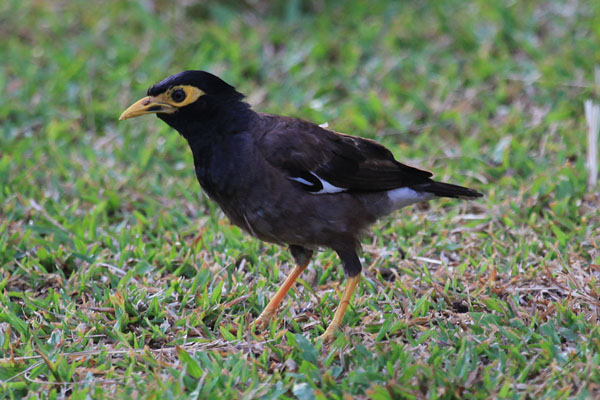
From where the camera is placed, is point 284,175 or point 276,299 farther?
point 276,299

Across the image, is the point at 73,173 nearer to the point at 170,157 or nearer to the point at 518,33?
Answer: the point at 170,157

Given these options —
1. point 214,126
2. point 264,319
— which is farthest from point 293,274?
point 214,126

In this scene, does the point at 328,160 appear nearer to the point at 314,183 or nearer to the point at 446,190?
the point at 314,183

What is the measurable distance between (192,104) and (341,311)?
4.85 feet

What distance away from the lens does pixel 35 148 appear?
6.92 m

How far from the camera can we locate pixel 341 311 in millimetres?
4668

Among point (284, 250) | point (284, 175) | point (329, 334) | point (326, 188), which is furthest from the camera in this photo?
point (284, 250)

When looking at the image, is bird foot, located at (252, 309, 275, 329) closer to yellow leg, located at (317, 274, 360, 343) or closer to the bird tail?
yellow leg, located at (317, 274, 360, 343)

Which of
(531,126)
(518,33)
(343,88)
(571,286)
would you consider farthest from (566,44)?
(571,286)

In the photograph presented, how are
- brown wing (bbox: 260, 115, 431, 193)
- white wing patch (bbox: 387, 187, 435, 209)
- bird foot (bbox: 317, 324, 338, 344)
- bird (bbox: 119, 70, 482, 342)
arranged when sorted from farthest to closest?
white wing patch (bbox: 387, 187, 435, 209) → brown wing (bbox: 260, 115, 431, 193) → bird (bbox: 119, 70, 482, 342) → bird foot (bbox: 317, 324, 338, 344)

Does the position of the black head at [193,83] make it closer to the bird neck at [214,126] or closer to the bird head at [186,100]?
the bird head at [186,100]

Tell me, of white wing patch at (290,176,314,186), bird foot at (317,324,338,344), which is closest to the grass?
bird foot at (317,324,338,344)

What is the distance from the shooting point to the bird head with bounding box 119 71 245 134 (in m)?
4.77

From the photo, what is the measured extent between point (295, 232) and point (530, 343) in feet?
4.56
